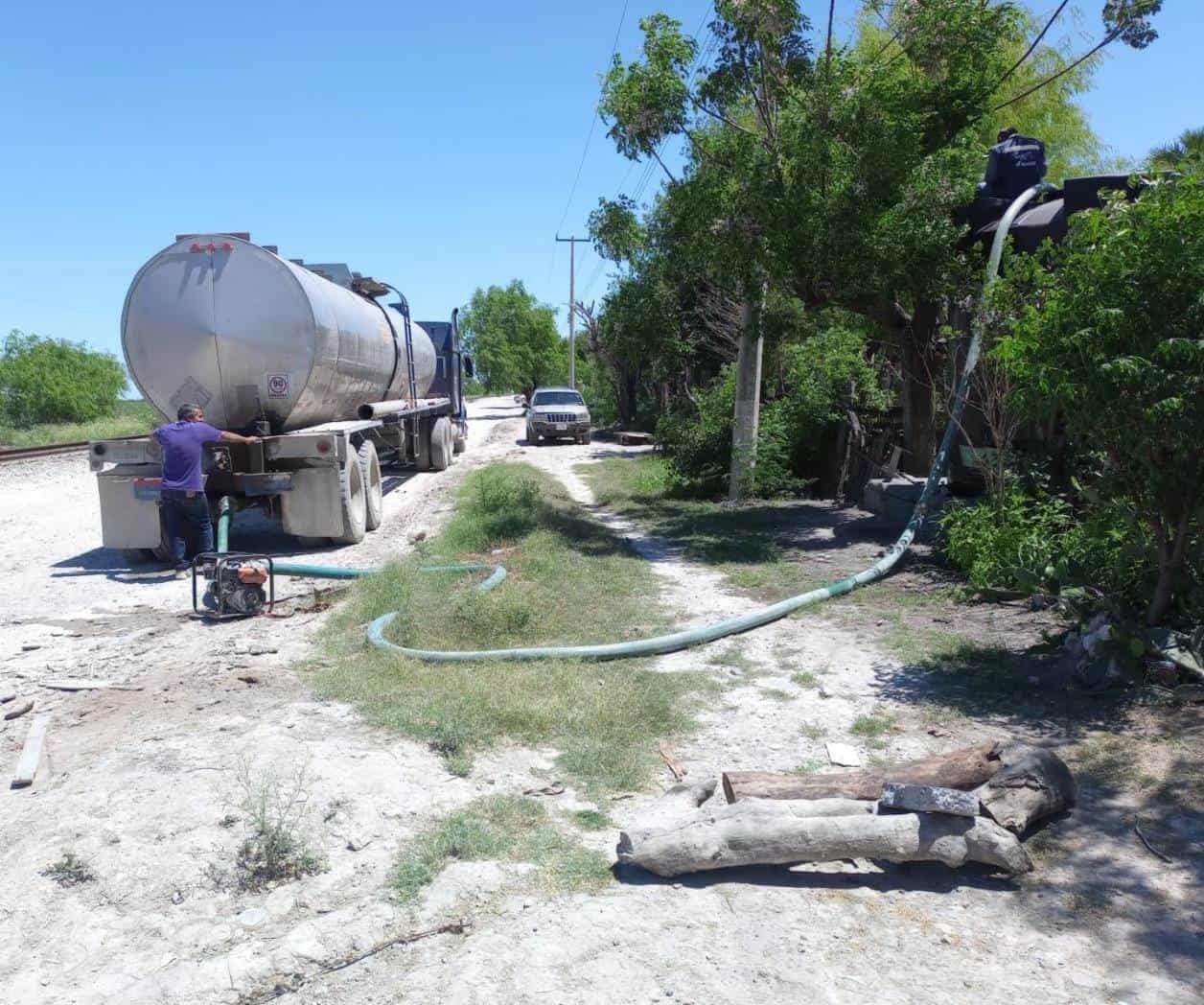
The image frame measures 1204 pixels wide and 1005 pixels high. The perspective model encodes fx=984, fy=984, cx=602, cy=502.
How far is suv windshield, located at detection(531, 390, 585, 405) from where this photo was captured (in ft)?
104

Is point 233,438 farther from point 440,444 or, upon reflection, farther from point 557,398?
point 557,398

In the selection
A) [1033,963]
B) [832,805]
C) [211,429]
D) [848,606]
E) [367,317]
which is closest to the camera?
[1033,963]

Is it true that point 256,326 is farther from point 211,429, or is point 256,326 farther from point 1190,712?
point 1190,712

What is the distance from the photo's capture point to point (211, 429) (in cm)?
998

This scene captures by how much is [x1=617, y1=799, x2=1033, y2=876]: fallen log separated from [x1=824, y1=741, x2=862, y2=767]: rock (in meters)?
1.15

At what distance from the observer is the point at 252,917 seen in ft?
12.0

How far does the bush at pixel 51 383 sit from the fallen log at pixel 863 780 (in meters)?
48.0

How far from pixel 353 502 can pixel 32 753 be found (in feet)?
23.4

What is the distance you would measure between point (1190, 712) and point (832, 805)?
253 centimetres

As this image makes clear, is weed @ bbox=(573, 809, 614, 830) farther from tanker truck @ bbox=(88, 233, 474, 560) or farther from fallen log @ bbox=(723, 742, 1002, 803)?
tanker truck @ bbox=(88, 233, 474, 560)

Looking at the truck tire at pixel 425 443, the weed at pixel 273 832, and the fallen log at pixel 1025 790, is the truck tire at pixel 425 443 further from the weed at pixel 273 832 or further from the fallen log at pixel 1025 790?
the fallen log at pixel 1025 790

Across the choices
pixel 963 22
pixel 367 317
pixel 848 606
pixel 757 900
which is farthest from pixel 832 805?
pixel 367 317

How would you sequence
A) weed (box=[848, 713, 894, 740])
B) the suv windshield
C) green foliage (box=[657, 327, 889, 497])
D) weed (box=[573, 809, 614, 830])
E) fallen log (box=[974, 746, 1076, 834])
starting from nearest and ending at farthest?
fallen log (box=[974, 746, 1076, 834]) → weed (box=[573, 809, 614, 830]) → weed (box=[848, 713, 894, 740]) → green foliage (box=[657, 327, 889, 497]) → the suv windshield

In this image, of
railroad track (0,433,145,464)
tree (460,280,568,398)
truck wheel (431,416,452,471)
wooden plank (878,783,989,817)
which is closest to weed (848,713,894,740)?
wooden plank (878,783,989,817)
